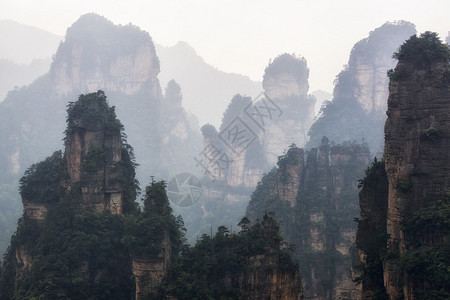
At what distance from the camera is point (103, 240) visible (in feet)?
90.2

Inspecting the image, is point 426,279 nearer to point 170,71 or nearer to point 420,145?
point 420,145

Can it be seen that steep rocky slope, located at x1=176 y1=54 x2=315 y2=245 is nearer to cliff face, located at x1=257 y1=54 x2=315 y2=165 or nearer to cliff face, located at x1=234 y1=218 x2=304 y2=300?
cliff face, located at x1=257 y1=54 x2=315 y2=165

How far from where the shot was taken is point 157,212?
26.4 metres

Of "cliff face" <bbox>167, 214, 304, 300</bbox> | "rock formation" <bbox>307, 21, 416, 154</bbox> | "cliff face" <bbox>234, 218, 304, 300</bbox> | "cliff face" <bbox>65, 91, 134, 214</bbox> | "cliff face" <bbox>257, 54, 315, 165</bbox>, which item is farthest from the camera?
"cliff face" <bbox>257, 54, 315, 165</bbox>

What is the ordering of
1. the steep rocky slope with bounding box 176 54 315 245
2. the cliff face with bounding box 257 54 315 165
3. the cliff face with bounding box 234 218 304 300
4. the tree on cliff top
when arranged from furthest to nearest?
the cliff face with bounding box 257 54 315 165, the steep rocky slope with bounding box 176 54 315 245, the cliff face with bounding box 234 218 304 300, the tree on cliff top

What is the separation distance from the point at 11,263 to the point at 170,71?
150m

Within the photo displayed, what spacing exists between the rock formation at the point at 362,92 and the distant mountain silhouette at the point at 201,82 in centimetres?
10158

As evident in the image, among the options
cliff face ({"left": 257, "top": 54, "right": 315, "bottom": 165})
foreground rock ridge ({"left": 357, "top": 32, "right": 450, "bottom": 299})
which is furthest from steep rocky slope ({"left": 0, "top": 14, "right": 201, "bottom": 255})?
foreground rock ridge ({"left": 357, "top": 32, "right": 450, "bottom": 299})

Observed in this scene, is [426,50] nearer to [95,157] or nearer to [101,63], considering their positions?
[95,157]

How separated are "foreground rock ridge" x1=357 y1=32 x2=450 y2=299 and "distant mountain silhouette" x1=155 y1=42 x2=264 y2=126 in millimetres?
153222

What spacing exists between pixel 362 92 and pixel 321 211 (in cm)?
3332

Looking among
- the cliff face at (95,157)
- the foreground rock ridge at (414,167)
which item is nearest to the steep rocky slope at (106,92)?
the cliff face at (95,157)

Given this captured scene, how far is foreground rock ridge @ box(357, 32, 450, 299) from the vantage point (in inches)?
762

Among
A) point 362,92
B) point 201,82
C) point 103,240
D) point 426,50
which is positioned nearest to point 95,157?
point 103,240
